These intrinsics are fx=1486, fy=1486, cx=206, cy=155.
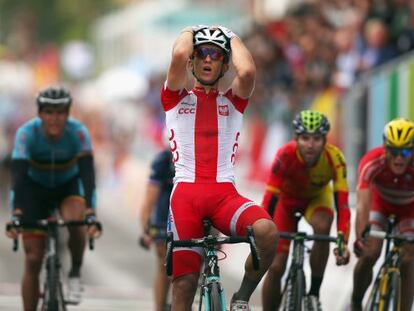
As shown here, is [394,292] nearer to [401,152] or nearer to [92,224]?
[401,152]

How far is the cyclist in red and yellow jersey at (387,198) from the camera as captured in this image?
12.0 metres

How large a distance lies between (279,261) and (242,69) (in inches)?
137

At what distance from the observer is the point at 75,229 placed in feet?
42.6

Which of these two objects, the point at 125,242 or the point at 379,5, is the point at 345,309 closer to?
the point at 379,5

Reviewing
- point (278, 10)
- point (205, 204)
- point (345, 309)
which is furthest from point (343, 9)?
point (278, 10)

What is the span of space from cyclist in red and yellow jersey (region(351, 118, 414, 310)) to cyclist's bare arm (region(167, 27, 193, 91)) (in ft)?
8.86

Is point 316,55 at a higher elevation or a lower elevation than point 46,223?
higher

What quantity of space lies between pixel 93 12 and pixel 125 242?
8015cm

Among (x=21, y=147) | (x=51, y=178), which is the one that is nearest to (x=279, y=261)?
(x=51, y=178)

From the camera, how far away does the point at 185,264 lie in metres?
9.76

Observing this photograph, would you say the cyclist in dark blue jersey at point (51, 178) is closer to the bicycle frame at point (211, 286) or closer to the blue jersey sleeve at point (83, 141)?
the blue jersey sleeve at point (83, 141)

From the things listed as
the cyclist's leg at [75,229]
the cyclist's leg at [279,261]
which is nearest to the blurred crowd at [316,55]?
the cyclist's leg at [279,261]

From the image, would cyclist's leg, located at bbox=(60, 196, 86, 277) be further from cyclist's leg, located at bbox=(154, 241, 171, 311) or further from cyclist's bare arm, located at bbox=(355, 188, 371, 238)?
cyclist's bare arm, located at bbox=(355, 188, 371, 238)

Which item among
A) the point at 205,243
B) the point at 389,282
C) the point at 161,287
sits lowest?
the point at 161,287
